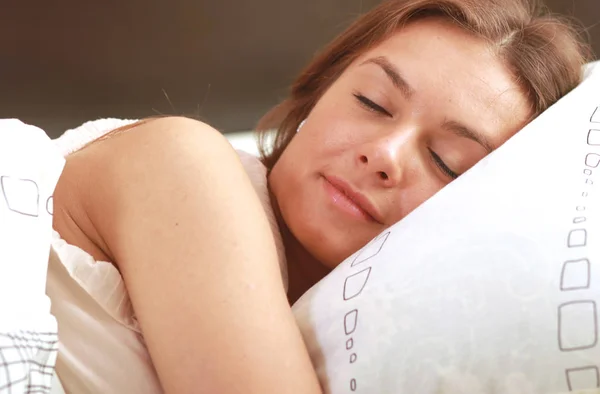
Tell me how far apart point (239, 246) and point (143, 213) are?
0.10m

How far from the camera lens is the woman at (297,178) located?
0.51 m

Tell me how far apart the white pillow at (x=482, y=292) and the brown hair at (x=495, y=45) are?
0.90ft

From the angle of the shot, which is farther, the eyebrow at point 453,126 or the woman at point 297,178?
the eyebrow at point 453,126

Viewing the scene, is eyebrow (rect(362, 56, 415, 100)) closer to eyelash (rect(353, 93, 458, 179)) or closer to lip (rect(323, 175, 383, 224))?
eyelash (rect(353, 93, 458, 179))

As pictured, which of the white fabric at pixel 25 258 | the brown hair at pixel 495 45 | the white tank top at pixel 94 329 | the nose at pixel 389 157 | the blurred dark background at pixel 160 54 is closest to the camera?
the white fabric at pixel 25 258

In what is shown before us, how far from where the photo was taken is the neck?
35.3 inches

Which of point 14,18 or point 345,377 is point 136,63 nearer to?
point 14,18

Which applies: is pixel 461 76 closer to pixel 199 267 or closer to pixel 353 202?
pixel 353 202

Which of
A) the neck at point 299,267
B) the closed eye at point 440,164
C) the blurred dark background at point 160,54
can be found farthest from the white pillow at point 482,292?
the blurred dark background at point 160,54

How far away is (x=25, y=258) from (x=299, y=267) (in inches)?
19.9

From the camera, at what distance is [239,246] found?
531mm

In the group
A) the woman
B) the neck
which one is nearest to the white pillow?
Answer: the woman

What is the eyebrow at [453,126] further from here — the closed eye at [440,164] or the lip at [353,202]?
the lip at [353,202]

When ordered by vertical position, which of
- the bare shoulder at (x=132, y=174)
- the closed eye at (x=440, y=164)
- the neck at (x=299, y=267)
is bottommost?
the neck at (x=299, y=267)
